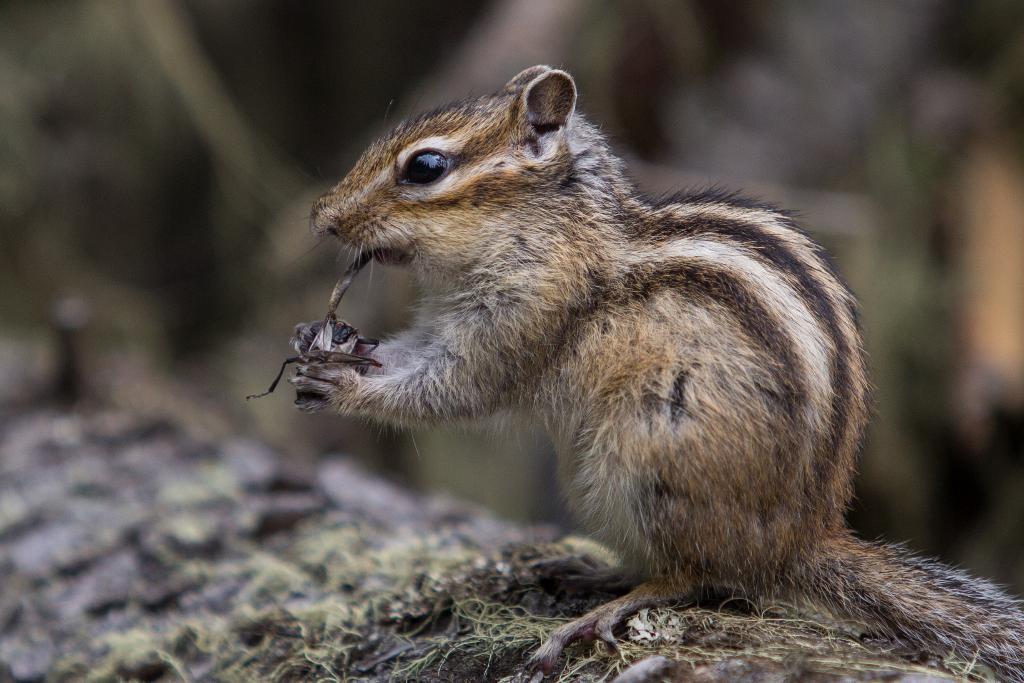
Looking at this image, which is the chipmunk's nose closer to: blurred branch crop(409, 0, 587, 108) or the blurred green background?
the blurred green background

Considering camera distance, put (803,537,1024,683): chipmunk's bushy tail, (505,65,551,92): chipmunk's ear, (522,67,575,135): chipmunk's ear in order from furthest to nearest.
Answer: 1. (505,65,551,92): chipmunk's ear
2. (522,67,575,135): chipmunk's ear
3. (803,537,1024,683): chipmunk's bushy tail

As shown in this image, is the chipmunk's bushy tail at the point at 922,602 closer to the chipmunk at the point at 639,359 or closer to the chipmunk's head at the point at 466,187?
the chipmunk at the point at 639,359

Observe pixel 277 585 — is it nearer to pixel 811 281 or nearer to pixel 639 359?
pixel 639 359

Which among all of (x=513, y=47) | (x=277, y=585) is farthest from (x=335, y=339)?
(x=513, y=47)

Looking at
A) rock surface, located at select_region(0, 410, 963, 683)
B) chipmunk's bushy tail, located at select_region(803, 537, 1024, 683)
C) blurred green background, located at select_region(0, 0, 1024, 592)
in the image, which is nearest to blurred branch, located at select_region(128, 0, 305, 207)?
blurred green background, located at select_region(0, 0, 1024, 592)

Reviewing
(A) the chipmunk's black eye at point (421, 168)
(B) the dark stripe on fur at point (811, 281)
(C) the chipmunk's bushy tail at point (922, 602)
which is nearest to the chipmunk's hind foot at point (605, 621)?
(C) the chipmunk's bushy tail at point (922, 602)

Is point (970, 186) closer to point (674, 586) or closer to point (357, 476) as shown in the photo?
point (357, 476)

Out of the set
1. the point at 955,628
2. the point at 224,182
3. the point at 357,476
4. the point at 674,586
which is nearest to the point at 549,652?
the point at 674,586
